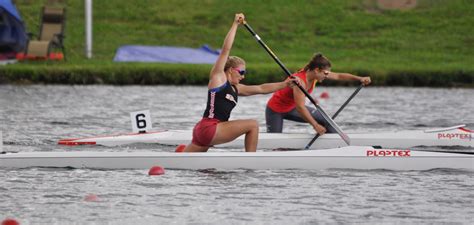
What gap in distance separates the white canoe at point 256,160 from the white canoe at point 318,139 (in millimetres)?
2354

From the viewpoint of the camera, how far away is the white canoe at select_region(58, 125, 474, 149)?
19.6 metres

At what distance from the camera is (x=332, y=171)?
17094mm

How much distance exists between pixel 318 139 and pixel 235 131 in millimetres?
2762

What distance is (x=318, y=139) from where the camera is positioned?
1950cm

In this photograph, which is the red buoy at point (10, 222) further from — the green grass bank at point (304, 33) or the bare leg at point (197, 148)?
the green grass bank at point (304, 33)

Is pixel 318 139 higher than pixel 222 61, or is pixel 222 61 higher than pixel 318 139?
pixel 222 61

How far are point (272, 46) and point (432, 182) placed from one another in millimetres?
24943

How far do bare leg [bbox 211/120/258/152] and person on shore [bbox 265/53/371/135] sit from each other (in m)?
1.99

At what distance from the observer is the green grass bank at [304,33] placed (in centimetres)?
3475

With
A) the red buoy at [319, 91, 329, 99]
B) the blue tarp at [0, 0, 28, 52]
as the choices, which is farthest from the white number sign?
the blue tarp at [0, 0, 28, 52]

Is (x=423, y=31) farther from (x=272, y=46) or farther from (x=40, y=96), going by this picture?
(x=40, y=96)

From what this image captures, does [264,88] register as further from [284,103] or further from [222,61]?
[284,103]

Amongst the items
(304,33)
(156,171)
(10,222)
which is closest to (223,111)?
(156,171)

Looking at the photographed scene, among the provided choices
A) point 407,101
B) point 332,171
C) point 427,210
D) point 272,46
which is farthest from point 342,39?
point 427,210
